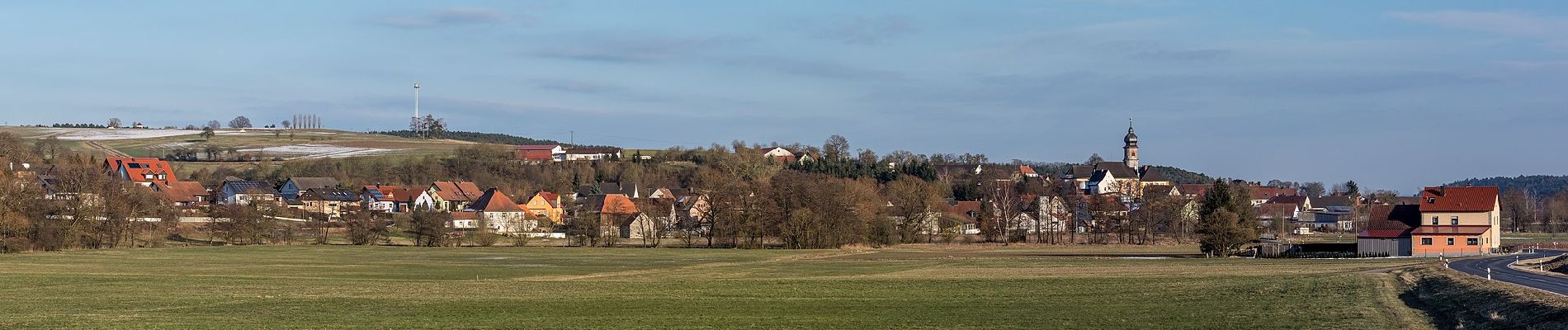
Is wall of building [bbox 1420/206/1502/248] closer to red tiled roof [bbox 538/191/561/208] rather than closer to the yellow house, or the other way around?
the yellow house

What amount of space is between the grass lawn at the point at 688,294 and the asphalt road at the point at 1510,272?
3987 millimetres

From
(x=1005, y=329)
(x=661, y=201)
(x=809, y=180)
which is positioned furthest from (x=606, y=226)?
(x=1005, y=329)

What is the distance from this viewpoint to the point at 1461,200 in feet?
257

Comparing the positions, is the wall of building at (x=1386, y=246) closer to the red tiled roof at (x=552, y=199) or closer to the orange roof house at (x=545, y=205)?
the orange roof house at (x=545, y=205)

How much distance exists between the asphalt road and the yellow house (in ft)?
288

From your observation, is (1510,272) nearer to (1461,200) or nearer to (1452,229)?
(1452,229)

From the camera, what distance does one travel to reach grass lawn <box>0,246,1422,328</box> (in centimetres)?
3250

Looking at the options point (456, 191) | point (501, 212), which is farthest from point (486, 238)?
point (456, 191)

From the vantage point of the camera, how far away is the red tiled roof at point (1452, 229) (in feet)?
252

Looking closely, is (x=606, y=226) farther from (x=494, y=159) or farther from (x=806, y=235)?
(x=494, y=159)

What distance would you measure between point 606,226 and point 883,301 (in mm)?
66351

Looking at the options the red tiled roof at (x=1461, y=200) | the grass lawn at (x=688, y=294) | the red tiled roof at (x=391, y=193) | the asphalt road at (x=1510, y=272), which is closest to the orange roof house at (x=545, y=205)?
the red tiled roof at (x=391, y=193)

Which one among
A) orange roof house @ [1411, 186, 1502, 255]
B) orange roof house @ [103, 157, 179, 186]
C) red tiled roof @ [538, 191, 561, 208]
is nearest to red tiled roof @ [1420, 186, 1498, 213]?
orange roof house @ [1411, 186, 1502, 255]

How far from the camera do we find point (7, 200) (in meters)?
80.2
